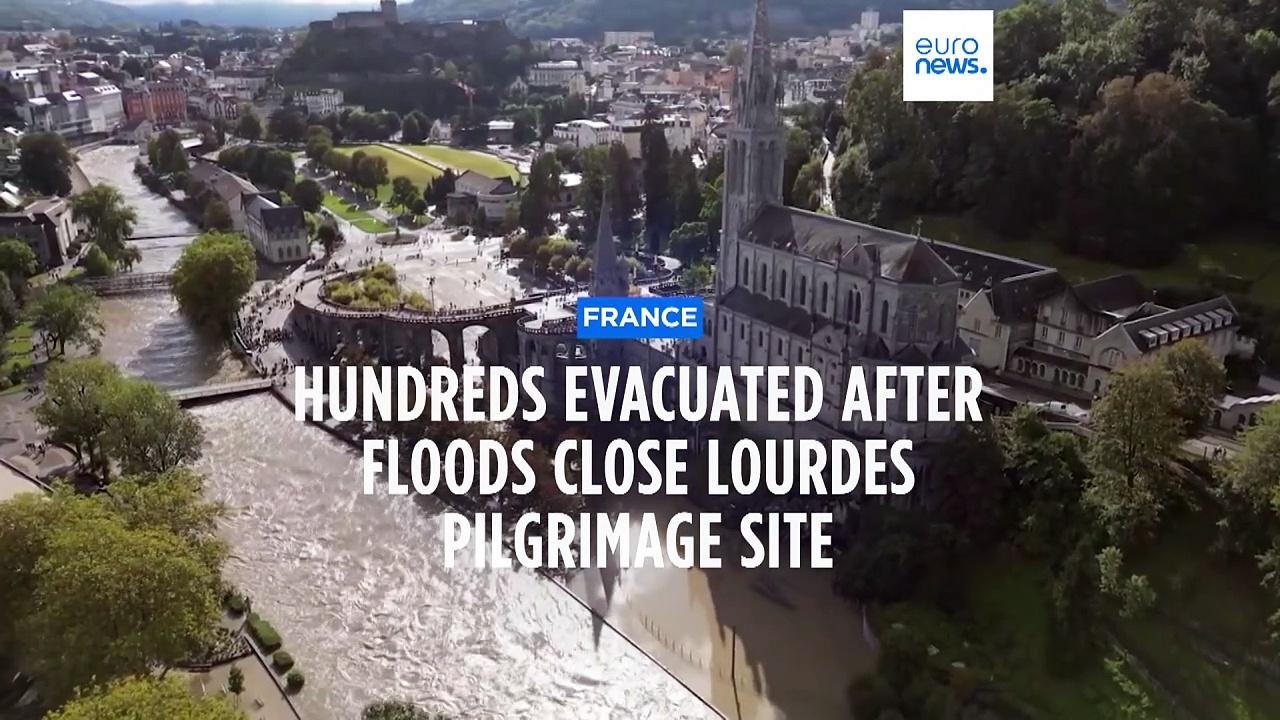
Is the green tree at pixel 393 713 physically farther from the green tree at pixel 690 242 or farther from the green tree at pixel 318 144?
the green tree at pixel 318 144

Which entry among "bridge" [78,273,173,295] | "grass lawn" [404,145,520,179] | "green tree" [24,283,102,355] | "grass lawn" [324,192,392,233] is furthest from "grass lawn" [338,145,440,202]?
"green tree" [24,283,102,355]

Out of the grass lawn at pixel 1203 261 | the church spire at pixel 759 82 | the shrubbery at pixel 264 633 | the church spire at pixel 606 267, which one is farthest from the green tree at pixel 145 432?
the grass lawn at pixel 1203 261

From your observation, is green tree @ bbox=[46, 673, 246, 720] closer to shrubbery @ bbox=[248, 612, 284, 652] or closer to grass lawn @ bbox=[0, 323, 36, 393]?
shrubbery @ bbox=[248, 612, 284, 652]

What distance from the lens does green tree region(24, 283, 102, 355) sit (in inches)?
2478

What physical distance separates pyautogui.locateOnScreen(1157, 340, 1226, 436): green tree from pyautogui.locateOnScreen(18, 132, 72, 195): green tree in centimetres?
11514

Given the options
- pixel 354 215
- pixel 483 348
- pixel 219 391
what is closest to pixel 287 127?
pixel 354 215

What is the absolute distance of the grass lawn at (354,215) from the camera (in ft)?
359

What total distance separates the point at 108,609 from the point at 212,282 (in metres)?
47.0

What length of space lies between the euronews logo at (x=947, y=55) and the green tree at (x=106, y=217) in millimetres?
74247

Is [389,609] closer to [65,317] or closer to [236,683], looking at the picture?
[236,683]

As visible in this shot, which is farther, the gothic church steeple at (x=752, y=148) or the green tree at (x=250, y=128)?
the green tree at (x=250, y=128)

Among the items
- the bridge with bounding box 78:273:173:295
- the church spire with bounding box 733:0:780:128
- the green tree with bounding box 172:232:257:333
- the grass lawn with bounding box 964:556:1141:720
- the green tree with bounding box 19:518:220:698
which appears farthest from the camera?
the bridge with bounding box 78:273:173:295

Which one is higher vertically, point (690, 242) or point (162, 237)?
point (690, 242)

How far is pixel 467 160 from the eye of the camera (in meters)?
138
